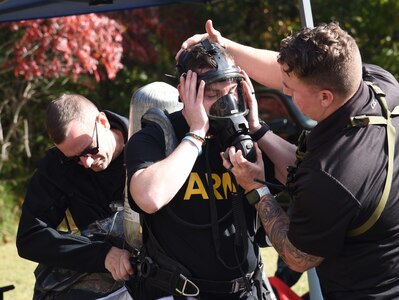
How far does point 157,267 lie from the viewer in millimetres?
3148

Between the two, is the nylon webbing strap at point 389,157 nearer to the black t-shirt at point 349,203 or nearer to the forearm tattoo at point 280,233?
the black t-shirt at point 349,203

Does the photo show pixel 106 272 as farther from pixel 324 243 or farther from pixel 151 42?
pixel 151 42

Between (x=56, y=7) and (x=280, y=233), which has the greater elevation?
(x=56, y=7)

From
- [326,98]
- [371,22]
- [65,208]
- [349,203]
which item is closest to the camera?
[349,203]

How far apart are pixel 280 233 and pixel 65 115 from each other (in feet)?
4.77

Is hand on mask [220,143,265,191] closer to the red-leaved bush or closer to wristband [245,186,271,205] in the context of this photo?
wristband [245,186,271,205]

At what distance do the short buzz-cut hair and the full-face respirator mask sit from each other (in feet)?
3.00

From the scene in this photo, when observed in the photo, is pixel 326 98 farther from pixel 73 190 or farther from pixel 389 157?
pixel 73 190

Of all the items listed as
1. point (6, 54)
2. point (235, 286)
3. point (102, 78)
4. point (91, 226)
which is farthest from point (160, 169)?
point (102, 78)

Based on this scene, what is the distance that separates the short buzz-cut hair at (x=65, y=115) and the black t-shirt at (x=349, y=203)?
57.0 inches

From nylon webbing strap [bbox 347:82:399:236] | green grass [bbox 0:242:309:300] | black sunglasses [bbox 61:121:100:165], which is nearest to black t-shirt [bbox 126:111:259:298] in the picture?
nylon webbing strap [bbox 347:82:399:236]

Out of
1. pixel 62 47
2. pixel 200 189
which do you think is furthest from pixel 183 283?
pixel 62 47

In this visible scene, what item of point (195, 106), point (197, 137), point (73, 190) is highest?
point (195, 106)

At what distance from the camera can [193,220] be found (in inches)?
123
